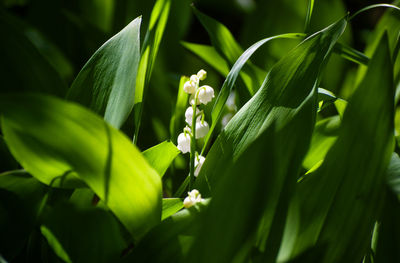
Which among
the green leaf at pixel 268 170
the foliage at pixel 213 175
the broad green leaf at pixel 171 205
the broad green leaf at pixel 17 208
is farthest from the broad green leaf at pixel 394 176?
the broad green leaf at pixel 17 208

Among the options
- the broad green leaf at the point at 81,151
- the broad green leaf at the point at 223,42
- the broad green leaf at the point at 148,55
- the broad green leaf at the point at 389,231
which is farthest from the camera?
the broad green leaf at the point at 223,42

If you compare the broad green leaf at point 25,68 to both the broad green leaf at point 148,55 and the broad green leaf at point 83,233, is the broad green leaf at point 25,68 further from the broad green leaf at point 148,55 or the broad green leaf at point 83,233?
the broad green leaf at point 83,233

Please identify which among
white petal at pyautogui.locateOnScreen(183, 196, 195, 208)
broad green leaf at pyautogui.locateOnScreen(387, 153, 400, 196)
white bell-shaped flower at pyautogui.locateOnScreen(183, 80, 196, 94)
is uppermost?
white bell-shaped flower at pyautogui.locateOnScreen(183, 80, 196, 94)

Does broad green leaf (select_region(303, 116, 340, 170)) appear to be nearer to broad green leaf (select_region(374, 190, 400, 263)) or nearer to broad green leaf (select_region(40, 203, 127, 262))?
broad green leaf (select_region(374, 190, 400, 263))

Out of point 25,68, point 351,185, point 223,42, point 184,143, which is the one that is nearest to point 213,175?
point 184,143

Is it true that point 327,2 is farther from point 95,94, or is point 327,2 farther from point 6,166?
point 6,166

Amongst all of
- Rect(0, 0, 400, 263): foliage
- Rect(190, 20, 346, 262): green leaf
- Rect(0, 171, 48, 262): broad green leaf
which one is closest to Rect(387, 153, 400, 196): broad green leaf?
Rect(0, 0, 400, 263): foliage

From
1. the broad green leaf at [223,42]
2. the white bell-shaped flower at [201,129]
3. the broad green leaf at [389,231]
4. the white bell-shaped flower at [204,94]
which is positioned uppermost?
the broad green leaf at [223,42]

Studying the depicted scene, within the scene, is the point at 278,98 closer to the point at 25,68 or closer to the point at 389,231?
the point at 389,231
